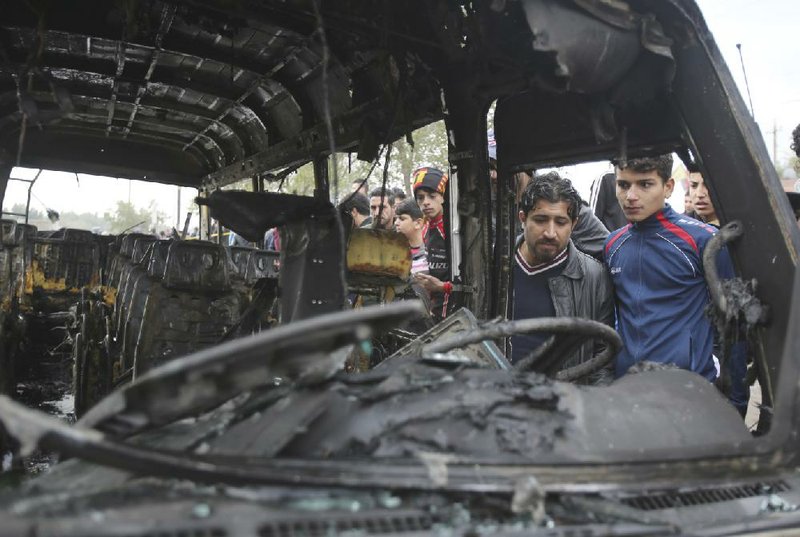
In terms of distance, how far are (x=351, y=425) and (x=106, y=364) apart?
4375mm

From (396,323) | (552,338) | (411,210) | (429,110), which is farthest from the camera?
(411,210)

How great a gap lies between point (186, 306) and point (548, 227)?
101 inches

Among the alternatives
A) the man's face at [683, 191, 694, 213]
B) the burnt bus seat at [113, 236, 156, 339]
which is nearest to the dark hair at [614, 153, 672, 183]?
the man's face at [683, 191, 694, 213]

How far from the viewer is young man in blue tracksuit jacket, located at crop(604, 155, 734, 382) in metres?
2.95

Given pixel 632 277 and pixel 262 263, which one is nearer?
pixel 632 277

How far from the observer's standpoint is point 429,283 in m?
4.06

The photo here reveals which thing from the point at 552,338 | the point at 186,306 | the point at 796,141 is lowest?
the point at 186,306

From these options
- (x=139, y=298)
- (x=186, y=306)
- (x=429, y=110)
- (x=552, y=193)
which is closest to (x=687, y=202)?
(x=552, y=193)

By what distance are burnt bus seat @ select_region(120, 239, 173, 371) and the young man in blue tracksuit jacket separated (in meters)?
3.15

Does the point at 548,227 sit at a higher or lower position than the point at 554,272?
higher

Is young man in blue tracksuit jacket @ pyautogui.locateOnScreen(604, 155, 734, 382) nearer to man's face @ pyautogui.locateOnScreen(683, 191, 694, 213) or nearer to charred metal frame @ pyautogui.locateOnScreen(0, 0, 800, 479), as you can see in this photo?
charred metal frame @ pyautogui.locateOnScreen(0, 0, 800, 479)

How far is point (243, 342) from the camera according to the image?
1111 millimetres

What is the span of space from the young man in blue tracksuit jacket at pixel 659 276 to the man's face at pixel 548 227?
0.92 feet

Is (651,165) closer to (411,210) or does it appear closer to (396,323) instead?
(396,323)
